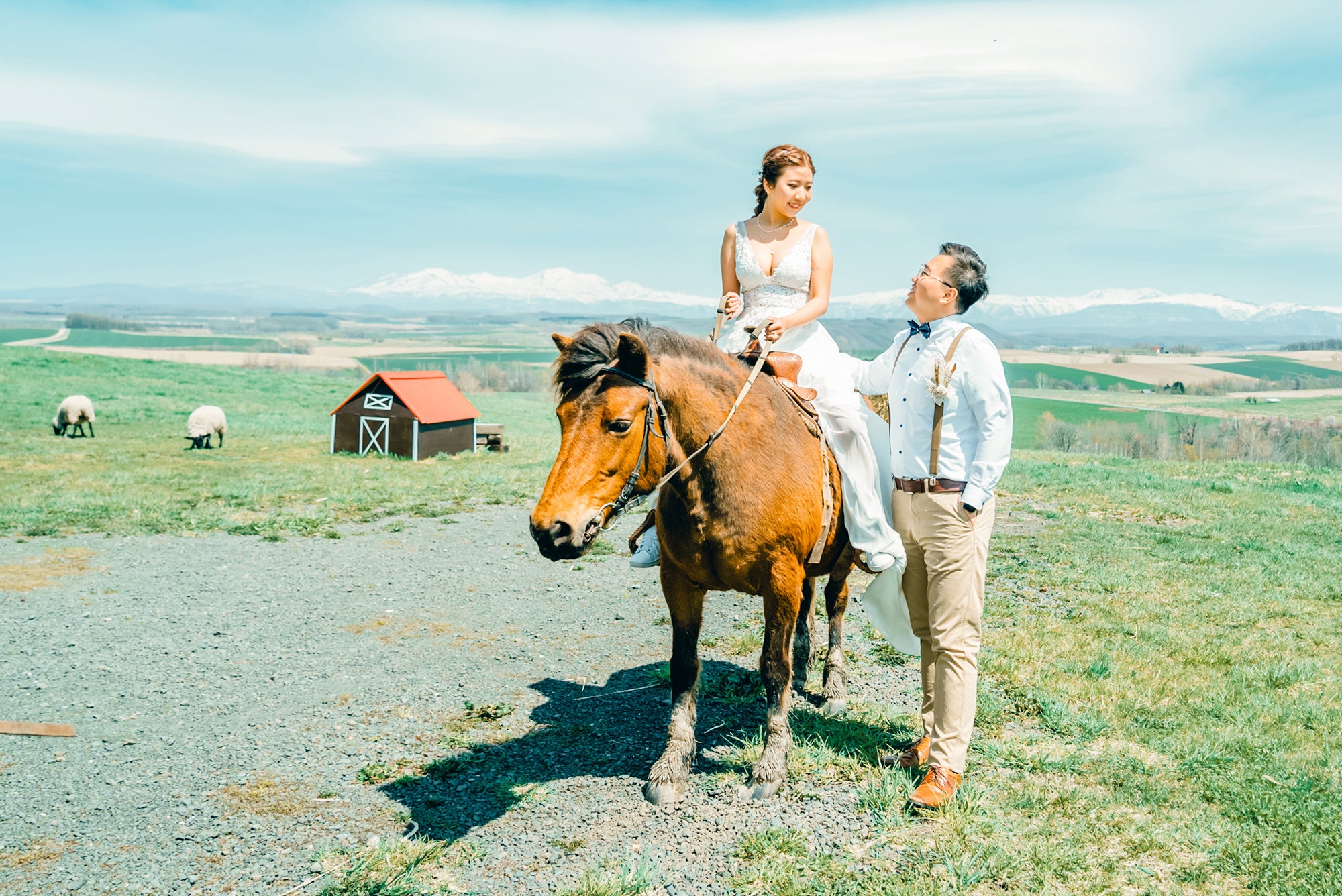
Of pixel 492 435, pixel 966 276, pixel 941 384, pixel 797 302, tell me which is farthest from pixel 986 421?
pixel 492 435

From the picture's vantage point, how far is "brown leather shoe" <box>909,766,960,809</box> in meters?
4.20

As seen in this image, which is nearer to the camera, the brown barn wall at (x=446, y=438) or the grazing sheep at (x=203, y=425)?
the brown barn wall at (x=446, y=438)

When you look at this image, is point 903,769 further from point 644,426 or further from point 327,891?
point 327,891

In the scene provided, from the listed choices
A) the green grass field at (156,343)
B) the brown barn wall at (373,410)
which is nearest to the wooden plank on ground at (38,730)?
the brown barn wall at (373,410)

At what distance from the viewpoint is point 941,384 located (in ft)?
13.4

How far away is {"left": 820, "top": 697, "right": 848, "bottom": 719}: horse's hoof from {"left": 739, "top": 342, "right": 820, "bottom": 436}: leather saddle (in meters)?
2.21

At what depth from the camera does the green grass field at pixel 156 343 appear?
16088 centimetres

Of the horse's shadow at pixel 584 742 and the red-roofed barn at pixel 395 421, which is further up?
the red-roofed barn at pixel 395 421

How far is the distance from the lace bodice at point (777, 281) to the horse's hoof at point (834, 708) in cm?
283

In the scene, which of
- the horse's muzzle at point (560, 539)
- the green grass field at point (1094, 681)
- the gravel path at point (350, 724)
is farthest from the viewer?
the gravel path at point (350, 724)

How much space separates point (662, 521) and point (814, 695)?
2.48 m

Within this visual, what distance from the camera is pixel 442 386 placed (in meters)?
23.8

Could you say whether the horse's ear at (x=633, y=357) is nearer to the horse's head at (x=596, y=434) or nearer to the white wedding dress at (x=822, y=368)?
the horse's head at (x=596, y=434)

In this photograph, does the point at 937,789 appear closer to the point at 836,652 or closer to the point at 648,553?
the point at 836,652
